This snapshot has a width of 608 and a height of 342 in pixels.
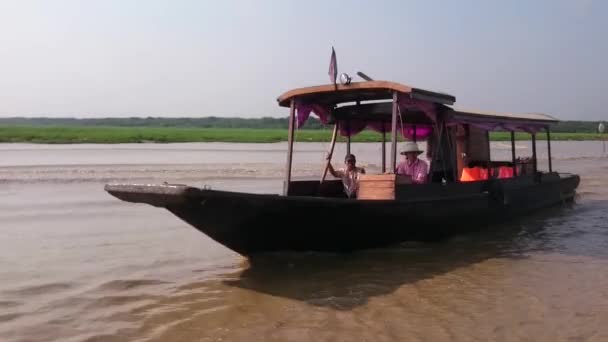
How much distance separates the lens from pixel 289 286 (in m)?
6.11

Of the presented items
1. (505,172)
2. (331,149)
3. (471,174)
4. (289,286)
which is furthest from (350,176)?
(505,172)

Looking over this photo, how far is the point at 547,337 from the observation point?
4.79 meters

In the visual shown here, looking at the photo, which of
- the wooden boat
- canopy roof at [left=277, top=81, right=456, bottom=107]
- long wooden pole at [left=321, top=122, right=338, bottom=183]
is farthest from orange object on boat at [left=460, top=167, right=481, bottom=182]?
long wooden pole at [left=321, top=122, right=338, bottom=183]

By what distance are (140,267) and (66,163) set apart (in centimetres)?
1559

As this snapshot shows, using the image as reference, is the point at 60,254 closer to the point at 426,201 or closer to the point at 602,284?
the point at 426,201

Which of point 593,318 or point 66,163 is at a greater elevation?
point 66,163

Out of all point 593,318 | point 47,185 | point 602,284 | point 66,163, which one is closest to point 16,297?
point 593,318

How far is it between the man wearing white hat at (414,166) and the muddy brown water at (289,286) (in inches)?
37.8

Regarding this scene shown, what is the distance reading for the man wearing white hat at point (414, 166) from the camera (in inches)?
327

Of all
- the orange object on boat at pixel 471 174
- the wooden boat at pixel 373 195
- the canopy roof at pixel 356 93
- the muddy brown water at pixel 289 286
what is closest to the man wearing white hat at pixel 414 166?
the wooden boat at pixel 373 195

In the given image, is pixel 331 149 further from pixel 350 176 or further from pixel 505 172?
pixel 505 172

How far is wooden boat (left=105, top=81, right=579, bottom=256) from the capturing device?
19.3 ft

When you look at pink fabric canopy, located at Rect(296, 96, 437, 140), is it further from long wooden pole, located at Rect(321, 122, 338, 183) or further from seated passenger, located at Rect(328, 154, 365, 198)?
seated passenger, located at Rect(328, 154, 365, 198)

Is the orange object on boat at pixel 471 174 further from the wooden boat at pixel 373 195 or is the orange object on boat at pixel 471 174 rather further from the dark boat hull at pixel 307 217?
the dark boat hull at pixel 307 217
